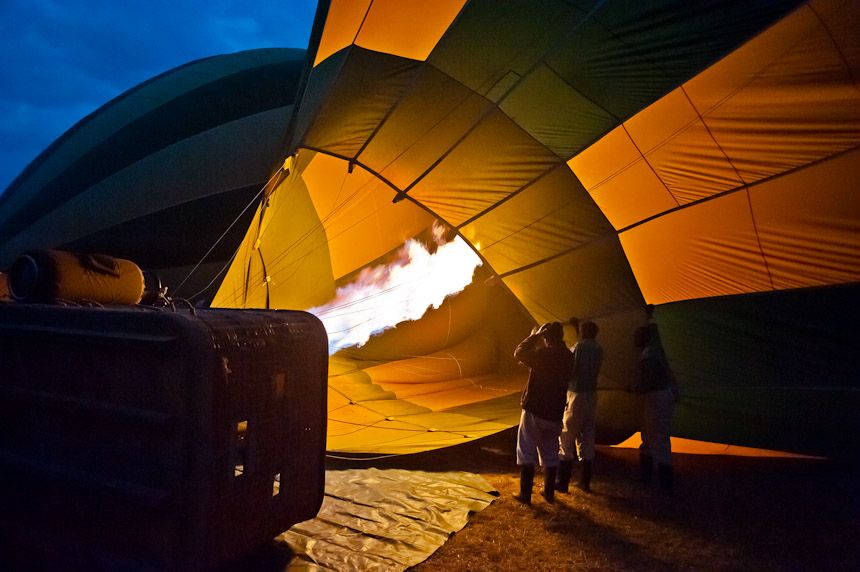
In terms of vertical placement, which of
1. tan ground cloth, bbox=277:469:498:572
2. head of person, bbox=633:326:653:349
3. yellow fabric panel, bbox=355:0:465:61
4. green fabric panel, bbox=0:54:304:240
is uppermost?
green fabric panel, bbox=0:54:304:240

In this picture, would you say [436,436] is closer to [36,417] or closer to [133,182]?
[36,417]

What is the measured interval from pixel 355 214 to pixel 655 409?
4.09 metres

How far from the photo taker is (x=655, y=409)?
455cm

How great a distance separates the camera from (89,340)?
235 cm

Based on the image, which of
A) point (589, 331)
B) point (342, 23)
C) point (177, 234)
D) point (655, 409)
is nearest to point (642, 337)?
point (589, 331)

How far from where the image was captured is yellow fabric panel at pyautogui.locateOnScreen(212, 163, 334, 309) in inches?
253

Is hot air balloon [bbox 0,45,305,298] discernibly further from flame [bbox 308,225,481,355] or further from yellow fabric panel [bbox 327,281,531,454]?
yellow fabric panel [bbox 327,281,531,454]

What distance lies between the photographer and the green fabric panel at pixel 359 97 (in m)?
4.78

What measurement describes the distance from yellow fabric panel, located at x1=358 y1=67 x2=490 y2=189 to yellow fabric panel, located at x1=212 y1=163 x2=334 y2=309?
48.1 inches

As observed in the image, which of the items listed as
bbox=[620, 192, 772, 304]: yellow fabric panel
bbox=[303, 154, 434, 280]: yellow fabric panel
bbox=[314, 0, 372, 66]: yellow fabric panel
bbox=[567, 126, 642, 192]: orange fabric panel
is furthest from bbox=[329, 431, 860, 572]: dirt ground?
bbox=[314, 0, 372, 66]: yellow fabric panel

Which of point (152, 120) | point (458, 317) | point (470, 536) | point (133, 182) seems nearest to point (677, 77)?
point (470, 536)

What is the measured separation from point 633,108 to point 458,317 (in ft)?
15.3

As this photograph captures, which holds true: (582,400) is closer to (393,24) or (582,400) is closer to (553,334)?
(553,334)

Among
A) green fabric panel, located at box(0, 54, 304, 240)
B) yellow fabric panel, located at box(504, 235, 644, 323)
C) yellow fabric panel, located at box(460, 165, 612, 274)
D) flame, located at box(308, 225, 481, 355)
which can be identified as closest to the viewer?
yellow fabric panel, located at box(460, 165, 612, 274)
